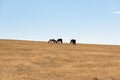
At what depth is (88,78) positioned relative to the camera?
27.6 metres

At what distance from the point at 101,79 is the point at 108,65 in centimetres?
920

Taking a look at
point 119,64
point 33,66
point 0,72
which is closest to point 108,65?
point 119,64

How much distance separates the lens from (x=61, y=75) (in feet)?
94.3

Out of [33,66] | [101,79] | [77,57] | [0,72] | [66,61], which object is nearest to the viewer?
[101,79]

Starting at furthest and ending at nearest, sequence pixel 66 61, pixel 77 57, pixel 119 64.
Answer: pixel 77 57 → pixel 66 61 → pixel 119 64

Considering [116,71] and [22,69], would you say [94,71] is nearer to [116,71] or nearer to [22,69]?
[116,71]

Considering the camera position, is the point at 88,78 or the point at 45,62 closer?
the point at 88,78

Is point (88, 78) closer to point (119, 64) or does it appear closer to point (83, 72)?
point (83, 72)

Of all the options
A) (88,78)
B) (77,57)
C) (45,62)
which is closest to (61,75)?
(88,78)

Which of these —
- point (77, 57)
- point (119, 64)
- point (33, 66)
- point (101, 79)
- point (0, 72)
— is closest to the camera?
point (101, 79)

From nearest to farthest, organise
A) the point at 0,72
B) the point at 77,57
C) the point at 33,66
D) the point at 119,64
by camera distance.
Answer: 1. the point at 0,72
2. the point at 33,66
3. the point at 119,64
4. the point at 77,57

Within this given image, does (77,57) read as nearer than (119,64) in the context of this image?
No

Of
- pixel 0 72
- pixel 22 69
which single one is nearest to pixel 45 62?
pixel 22 69

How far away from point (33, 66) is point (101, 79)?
868 centimetres
